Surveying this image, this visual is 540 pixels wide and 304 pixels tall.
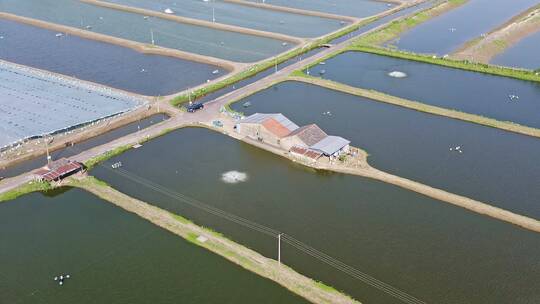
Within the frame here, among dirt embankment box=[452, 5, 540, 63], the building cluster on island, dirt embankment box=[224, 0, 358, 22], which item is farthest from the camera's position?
dirt embankment box=[224, 0, 358, 22]

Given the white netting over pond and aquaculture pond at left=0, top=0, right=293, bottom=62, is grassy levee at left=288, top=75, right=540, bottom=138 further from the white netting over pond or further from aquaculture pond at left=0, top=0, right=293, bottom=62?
the white netting over pond

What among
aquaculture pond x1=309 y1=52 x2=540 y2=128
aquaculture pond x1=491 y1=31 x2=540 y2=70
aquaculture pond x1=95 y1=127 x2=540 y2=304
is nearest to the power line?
aquaculture pond x1=95 y1=127 x2=540 y2=304

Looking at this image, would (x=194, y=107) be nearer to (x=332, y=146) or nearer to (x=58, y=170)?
(x=58, y=170)

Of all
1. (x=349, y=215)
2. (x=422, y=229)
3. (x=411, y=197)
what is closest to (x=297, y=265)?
(x=349, y=215)

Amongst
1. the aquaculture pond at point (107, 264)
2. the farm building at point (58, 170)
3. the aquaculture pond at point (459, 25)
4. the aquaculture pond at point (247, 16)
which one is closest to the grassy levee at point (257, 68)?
the aquaculture pond at point (247, 16)

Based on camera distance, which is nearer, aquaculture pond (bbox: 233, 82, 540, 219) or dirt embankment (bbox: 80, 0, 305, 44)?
aquaculture pond (bbox: 233, 82, 540, 219)

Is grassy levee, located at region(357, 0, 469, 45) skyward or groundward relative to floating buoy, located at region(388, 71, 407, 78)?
skyward

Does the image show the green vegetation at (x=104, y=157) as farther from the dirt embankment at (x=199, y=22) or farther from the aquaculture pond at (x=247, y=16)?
the aquaculture pond at (x=247, y=16)

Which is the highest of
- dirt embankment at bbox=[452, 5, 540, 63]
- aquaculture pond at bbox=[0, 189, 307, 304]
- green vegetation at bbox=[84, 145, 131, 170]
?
dirt embankment at bbox=[452, 5, 540, 63]
